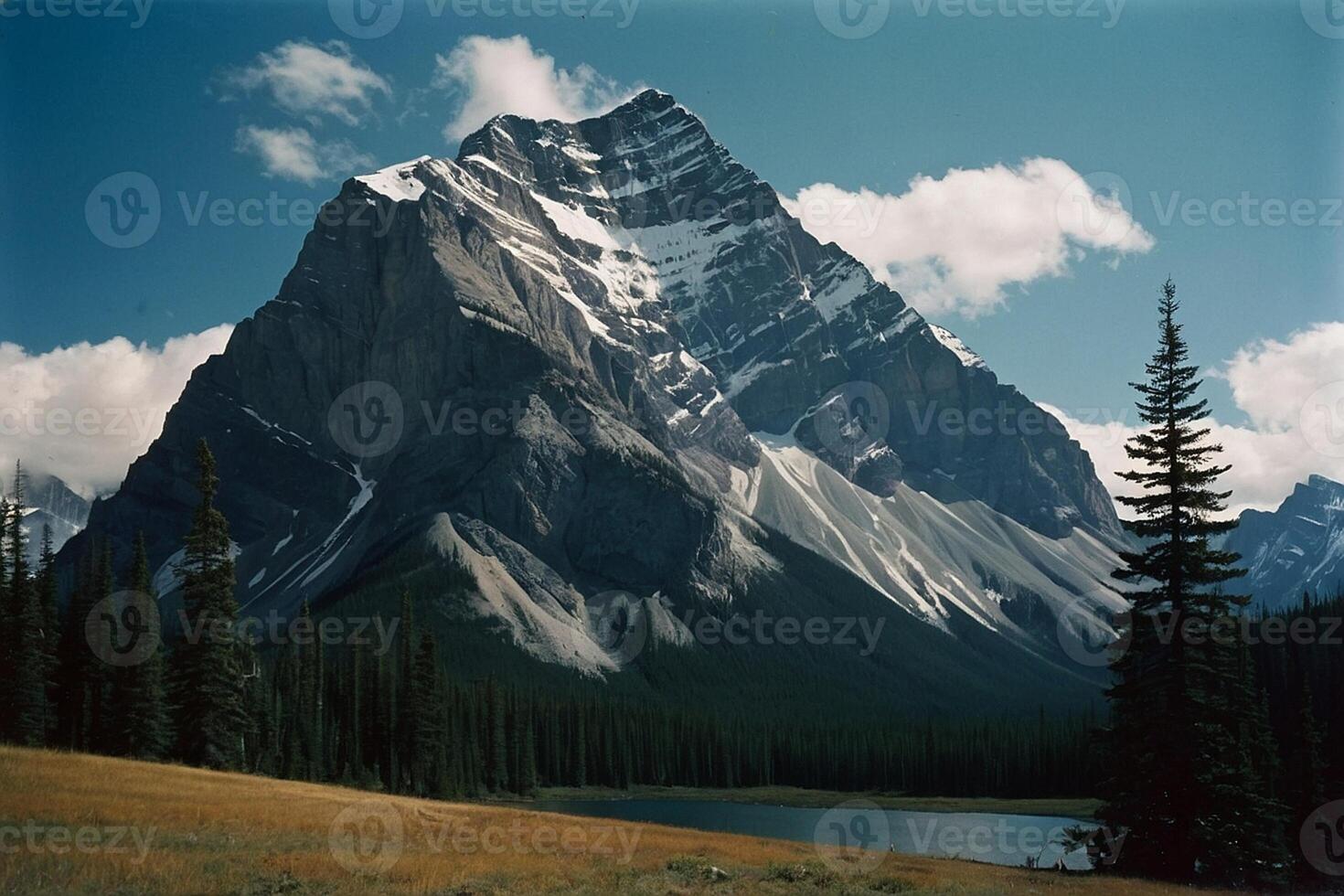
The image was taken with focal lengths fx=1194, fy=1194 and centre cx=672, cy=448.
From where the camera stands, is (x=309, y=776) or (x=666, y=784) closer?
(x=309, y=776)

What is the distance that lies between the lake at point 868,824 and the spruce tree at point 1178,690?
34680mm

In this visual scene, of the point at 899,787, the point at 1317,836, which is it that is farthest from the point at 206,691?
the point at 899,787

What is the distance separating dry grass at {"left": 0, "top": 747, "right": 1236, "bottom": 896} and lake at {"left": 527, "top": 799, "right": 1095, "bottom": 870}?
4021cm

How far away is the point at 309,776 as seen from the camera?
9456cm

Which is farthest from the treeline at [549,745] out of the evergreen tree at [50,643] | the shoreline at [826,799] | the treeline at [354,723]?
the evergreen tree at [50,643]

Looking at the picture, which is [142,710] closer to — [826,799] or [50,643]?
[50,643]

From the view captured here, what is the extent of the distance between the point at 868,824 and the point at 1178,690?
78.5 m

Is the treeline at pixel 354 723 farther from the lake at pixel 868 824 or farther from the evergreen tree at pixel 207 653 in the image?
the lake at pixel 868 824

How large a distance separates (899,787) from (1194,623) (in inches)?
5515

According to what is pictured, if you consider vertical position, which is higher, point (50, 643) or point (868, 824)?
point (50, 643)

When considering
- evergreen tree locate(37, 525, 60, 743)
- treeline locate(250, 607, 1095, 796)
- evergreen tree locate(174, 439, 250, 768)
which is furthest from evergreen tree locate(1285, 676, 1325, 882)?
evergreen tree locate(37, 525, 60, 743)

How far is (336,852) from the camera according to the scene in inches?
1085

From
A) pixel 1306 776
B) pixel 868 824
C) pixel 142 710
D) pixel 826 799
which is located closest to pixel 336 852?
pixel 142 710

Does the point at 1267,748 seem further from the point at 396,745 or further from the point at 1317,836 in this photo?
the point at 396,745
